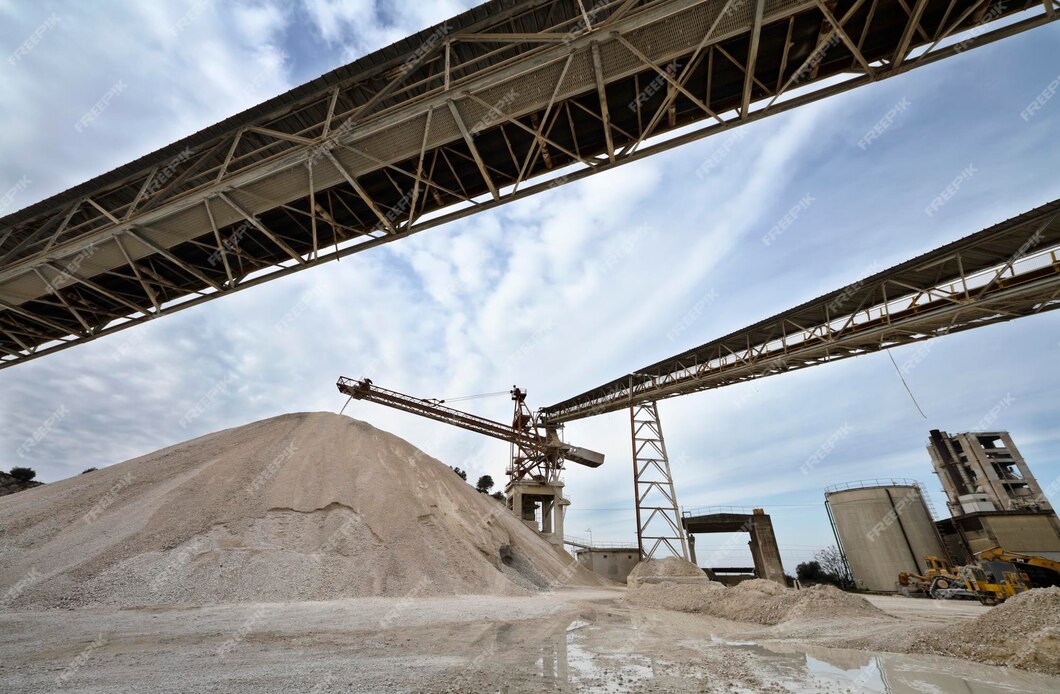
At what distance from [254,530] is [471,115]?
11.2 meters

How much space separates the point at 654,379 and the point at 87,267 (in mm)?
19658

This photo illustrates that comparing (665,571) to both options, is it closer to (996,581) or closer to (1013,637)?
(996,581)

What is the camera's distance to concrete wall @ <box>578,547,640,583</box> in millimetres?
26500

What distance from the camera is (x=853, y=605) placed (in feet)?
24.2

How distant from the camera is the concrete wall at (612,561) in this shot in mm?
26500

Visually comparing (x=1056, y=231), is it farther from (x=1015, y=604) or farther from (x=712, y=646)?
(x=712, y=646)

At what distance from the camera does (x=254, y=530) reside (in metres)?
10.9

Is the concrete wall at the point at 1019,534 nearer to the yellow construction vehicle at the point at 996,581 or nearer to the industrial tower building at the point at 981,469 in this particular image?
the industrial tower building at the point at 981,469

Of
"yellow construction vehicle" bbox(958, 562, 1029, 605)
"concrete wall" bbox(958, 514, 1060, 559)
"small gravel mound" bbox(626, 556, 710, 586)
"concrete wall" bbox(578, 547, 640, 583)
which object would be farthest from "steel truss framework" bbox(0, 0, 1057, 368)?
"concrete wall" bbox(958, 514, 1060, 559)

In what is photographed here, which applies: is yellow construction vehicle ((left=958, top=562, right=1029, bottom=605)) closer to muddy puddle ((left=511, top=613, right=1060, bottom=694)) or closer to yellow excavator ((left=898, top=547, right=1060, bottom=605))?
yellow excavator ((left=898, top=547, right=1060, bottom=605))

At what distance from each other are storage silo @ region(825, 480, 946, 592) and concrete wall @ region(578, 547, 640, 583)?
12511mm

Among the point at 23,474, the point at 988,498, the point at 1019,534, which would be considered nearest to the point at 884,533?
the point at 1019,534

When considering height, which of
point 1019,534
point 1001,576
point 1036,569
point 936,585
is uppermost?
point 1019,534

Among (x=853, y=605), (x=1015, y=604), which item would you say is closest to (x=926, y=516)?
(x=853, y=605)
